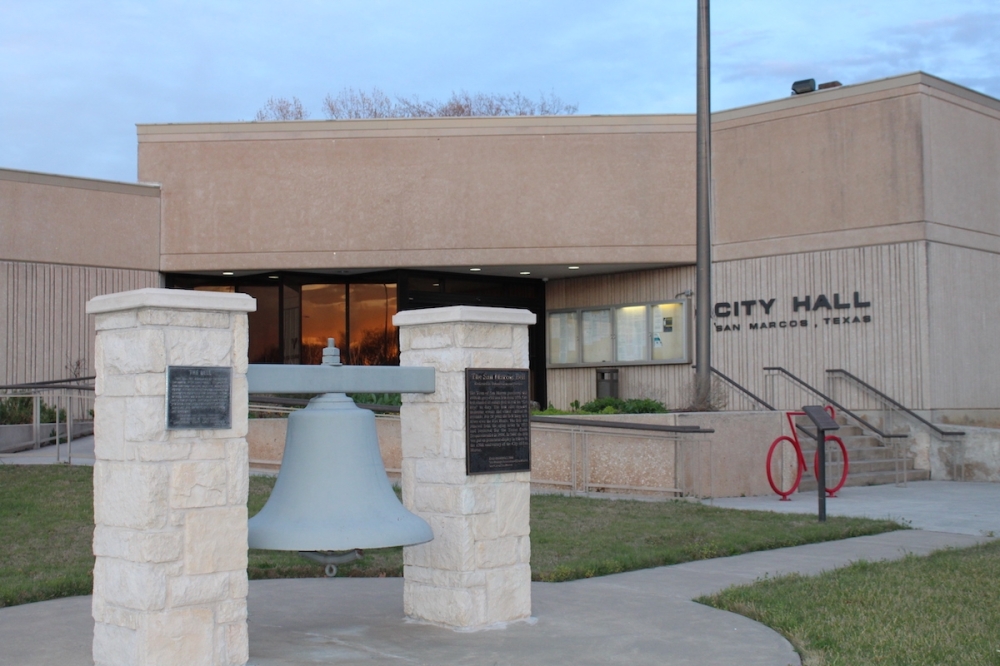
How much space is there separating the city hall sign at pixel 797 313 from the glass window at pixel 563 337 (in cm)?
374

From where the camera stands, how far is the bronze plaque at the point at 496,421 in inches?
284

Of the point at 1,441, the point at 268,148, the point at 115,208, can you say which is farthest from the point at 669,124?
the point at 1,441

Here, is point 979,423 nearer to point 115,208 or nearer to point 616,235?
point 616,235

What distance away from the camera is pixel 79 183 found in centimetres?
2064

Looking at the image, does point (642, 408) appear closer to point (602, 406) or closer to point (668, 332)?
point (602, 406)

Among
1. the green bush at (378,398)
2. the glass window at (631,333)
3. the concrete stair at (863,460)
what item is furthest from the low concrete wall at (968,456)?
the green bush at (378,398)

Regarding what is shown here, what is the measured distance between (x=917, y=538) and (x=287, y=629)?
6942 millimetres

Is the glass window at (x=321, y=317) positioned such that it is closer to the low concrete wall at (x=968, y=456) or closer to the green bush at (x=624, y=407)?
the green bush at (x=624, y=407)

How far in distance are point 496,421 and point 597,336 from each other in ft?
53.6

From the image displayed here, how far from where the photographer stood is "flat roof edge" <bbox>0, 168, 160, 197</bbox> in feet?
65.3

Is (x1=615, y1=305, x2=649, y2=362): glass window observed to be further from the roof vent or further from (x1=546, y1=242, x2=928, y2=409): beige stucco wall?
the roof vent

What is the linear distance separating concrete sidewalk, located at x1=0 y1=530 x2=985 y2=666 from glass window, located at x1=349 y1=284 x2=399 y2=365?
13.7m

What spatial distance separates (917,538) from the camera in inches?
438

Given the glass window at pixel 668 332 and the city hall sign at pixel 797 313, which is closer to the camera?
the city hall sign at pixel 797 313
